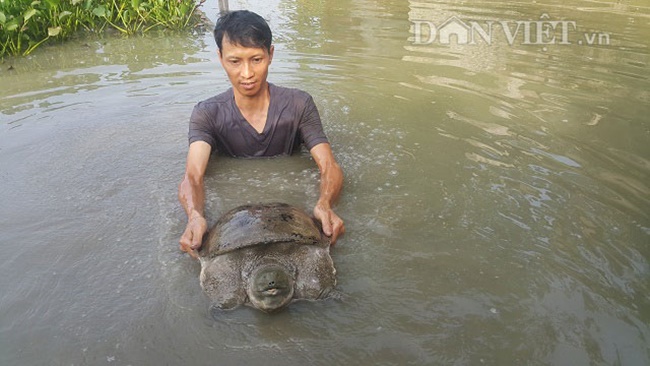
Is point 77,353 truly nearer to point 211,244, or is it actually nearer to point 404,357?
point 211,244

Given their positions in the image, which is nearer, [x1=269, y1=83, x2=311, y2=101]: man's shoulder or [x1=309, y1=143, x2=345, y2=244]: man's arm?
[x1=309, y1=143, x2=345, y2=244]: man's arm

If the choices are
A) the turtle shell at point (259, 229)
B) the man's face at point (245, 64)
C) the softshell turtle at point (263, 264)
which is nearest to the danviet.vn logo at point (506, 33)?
the man's face at point (245, 64)

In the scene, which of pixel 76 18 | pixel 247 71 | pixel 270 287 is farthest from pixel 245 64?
pixel 76 18

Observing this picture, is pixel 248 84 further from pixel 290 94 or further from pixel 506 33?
pixel 506 33

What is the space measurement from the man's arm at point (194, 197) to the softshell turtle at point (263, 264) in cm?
16

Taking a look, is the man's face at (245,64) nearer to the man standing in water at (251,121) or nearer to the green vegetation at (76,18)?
the man standing in water at (251,121)

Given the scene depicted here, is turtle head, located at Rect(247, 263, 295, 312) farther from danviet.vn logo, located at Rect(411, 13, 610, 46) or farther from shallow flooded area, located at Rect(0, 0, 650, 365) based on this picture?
danviet.vn logo, located at Rect(411, 13, 610, 46)

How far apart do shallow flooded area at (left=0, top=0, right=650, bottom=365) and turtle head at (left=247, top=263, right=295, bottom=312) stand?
0.30ft

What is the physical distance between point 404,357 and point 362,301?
413 mm

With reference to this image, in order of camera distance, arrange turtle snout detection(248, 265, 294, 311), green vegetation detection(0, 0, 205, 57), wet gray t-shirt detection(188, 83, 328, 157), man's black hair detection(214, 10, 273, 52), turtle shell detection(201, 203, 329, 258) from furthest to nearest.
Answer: green vegetation detection(0, 0, 205, 57) < wet gray t-shirt detection(188, 83, 328, 157) < man's black hair detection(214, 10, 273, 52) < turtle shell detection(201, 203, 329, 258) < turtle snout detection(248, 265, 294, 311)

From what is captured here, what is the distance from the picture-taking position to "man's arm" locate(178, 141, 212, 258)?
273cm

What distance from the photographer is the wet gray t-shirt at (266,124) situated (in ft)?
11.9

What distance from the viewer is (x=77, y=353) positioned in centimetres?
223

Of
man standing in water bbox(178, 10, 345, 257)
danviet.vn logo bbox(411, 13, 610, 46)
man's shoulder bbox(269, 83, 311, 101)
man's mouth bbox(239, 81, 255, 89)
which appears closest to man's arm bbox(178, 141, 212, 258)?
man standing in water bbox(178, 10, 345, 257)
